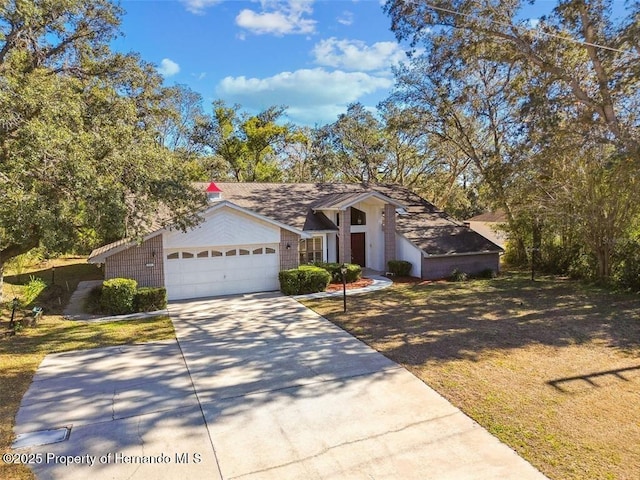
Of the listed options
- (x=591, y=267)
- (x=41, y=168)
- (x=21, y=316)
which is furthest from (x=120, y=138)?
(x=591, y=267)

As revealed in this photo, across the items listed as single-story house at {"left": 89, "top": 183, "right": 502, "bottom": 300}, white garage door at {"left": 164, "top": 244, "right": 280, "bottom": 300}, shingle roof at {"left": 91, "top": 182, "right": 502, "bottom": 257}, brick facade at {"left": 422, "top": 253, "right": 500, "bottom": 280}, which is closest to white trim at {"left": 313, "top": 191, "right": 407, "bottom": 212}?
single-story house at {"left": 89, "top": 183, "right": 502, "bottom": 300}

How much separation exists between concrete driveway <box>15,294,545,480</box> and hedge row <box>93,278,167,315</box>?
3554 millimetres

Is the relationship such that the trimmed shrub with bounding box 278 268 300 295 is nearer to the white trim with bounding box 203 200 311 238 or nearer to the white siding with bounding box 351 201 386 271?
the white trim with bounding box 203 200 311 238

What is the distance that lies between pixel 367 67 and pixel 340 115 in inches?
Result: 376

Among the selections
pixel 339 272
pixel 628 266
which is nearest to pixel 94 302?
pixel 339 272

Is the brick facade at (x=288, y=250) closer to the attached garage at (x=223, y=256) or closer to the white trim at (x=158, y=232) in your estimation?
the attached garage at (x=223, y=256)

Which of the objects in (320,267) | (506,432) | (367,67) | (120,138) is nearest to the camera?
(506,432)

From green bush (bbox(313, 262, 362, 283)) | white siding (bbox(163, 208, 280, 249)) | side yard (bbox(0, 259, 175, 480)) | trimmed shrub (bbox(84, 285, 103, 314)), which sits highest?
white siding (bbox(163, 208, 280, 249))

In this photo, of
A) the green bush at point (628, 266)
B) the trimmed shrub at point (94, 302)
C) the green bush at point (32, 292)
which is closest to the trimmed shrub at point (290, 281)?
the trimmed shrub at point (94, 302)

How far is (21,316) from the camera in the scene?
1186cm

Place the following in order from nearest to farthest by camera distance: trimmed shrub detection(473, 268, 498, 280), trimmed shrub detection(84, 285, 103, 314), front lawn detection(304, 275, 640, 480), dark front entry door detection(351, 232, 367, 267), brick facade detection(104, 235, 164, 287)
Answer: front lawn detection(304, 275, 640, 480), trimmed shrub detection(84, 285, 103, 314), brick facade detection(104, 235, 164, 287), trimmed shrub detection(473, 268, 498, 280), dark front entry door detection(351, 232, 367, 267)

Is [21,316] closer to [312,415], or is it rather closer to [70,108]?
[70,108]

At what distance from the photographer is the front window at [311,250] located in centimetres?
1886

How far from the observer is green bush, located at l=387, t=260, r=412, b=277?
62.1ft
